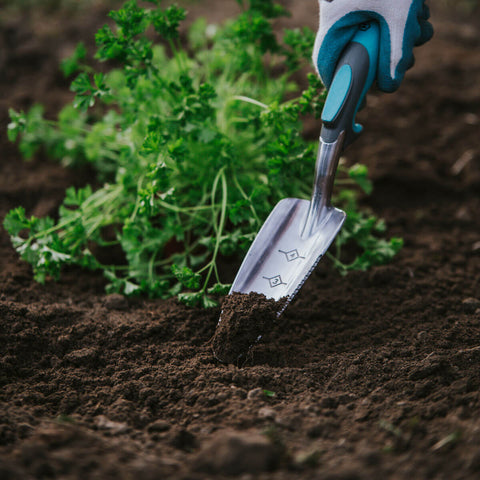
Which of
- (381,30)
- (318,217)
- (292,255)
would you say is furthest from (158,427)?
(381,30)

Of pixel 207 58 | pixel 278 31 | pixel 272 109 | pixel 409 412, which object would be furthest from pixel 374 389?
pixel 278 31

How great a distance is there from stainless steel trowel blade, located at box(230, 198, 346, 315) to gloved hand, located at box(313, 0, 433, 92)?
0.51 m

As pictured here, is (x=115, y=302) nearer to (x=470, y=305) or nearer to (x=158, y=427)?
(x=158, y=427)

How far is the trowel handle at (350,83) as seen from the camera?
1796mm

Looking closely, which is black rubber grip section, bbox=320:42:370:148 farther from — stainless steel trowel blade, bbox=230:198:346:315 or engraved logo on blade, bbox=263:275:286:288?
engraved logo on blade, bbox=263:275:286:288

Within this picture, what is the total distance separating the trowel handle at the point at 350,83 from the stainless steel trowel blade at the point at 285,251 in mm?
290

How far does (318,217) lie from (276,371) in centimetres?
59

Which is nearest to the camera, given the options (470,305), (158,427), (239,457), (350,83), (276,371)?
(239,457)

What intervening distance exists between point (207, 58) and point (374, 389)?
5.95ft

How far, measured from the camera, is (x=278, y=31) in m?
4.03

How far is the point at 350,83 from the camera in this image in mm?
1797

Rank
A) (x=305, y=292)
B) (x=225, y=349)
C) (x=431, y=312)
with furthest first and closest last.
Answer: (x=305, y=292), (x=431, y=312), (x=225, y=349)

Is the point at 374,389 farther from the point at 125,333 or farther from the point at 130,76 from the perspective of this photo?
the point at 130,76

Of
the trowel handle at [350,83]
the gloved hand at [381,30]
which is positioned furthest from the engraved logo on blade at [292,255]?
the gloved hand at [381,30]
